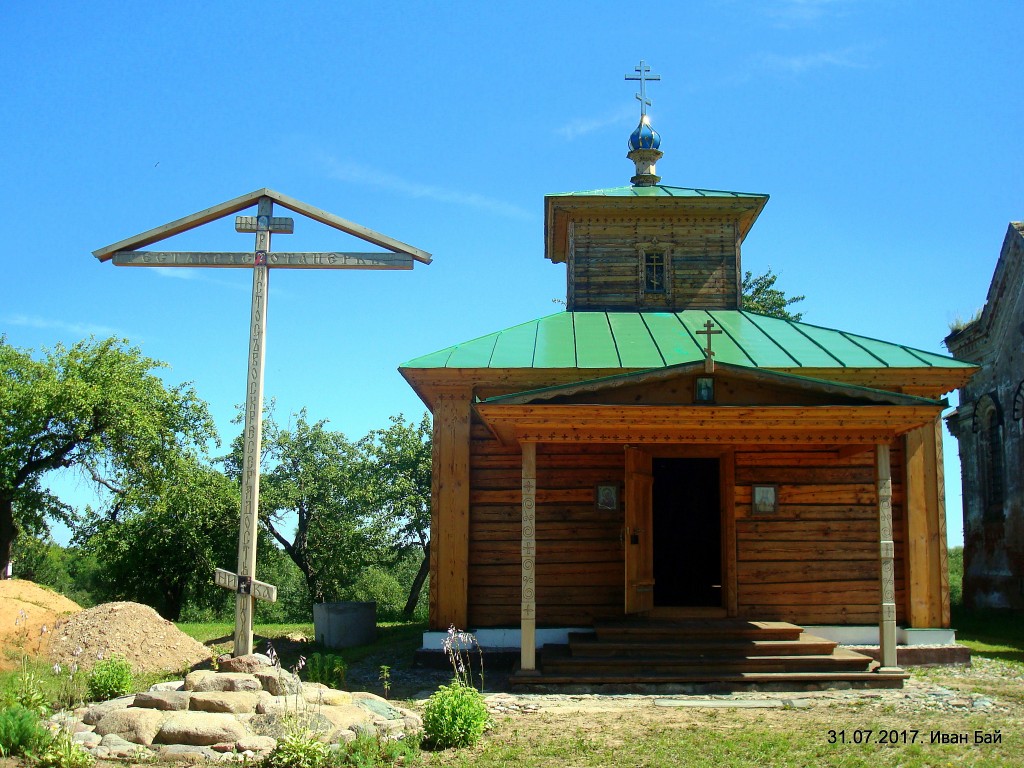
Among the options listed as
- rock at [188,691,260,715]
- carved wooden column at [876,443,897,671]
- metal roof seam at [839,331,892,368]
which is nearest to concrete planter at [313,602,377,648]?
rock at [188,691,260,715]

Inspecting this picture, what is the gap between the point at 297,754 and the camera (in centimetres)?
673

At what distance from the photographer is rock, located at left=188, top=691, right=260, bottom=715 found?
8078 mm

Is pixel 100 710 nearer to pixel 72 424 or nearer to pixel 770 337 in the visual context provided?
pixel 770 337

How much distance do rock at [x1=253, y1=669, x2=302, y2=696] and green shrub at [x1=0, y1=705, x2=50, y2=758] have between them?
2.29 m

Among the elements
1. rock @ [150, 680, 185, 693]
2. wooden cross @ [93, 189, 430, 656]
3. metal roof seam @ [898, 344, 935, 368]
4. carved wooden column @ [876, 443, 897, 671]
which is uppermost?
wooden cross @ [93, 189, 430, 656]

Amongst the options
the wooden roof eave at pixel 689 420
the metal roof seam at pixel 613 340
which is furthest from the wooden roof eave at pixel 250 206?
the metal roof seam at pixel 613 340

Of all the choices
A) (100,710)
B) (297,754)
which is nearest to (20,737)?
(100,710)

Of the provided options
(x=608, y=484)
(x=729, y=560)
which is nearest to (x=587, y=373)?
(x=608, y=484)

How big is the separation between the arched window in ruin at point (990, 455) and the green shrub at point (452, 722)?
18.5 m

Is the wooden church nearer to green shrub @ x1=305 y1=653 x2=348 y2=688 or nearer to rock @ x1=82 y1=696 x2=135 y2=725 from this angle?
green shrub @ x1=305 y1=653 x2=348 y2=688

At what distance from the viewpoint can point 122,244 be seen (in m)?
10.3

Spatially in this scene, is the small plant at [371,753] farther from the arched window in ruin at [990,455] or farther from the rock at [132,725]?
the arched window in ruin at [990,455]

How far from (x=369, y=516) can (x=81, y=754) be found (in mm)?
24017

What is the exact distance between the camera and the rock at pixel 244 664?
29.9ft
